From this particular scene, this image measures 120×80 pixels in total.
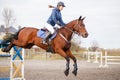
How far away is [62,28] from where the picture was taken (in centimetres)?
1236

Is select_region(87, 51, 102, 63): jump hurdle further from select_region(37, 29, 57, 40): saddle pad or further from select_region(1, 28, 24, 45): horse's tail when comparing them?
select_region(37, 29, 57, 40): saddle pad

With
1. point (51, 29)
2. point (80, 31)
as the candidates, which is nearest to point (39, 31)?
point (51, 29)

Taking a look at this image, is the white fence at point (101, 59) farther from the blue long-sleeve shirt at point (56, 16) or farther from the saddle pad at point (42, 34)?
the blue long-sleeve shirt at point (56, 16)

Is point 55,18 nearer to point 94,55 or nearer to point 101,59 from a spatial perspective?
point 101,59

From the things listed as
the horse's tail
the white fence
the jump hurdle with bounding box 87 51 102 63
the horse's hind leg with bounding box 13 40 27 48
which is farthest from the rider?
the jump hurdle with bounding box 87 51 102 63

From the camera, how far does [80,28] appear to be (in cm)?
1183

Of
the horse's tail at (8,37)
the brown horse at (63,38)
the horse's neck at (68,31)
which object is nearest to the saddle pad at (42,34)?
the brown horse at (63,38)

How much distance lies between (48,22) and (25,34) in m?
1.16

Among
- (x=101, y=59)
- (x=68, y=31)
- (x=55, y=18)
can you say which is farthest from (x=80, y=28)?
(x=101, y=59)

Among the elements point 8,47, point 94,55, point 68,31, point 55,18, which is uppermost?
point 55,18

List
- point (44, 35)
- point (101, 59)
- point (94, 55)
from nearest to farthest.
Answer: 1. point (44, 35)
2. point (101, 59)
3. point (94, 55)

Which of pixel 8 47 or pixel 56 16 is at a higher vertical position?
pixel 56 16

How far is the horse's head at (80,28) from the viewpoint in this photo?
458 inches

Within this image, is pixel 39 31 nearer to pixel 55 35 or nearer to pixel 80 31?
pixel 55 35
